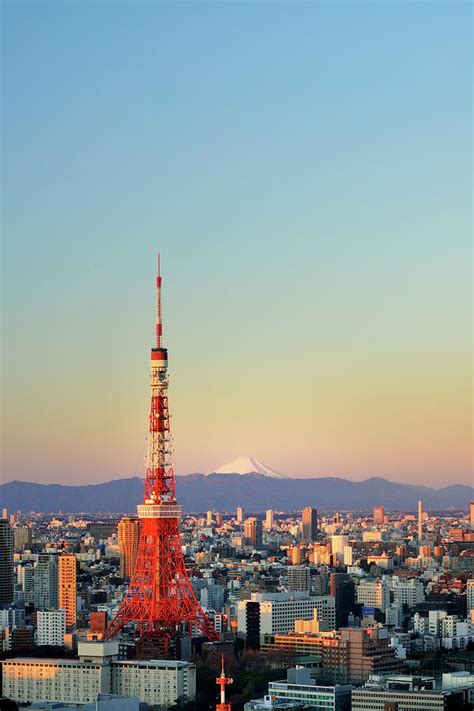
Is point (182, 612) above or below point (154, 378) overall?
below

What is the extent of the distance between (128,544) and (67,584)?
10471 mm

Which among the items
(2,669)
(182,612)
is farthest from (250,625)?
(2,669)

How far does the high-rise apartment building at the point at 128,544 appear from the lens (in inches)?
2046

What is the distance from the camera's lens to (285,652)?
1251 inches

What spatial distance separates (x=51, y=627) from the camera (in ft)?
120

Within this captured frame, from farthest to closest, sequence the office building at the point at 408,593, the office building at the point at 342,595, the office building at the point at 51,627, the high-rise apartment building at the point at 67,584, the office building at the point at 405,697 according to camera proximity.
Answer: the office building at the point at 408,593 < the high-rise apartment building at the point at 67,584 < the office building at the point at 342,595 < the office building at the point at 51,627 < the office building at the point at 405,697

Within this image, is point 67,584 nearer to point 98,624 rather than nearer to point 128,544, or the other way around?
point 98,624

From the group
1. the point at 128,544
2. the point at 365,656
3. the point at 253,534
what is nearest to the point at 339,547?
the point at 128,544

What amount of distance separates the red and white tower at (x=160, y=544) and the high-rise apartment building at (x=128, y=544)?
14.8 meters

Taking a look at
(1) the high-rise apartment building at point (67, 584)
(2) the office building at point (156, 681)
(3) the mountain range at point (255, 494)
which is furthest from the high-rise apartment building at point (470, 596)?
(3) the mountain range at point (255, 494)

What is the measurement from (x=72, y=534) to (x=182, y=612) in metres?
39.7

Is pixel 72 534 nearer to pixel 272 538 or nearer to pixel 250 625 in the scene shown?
pixel 272 538

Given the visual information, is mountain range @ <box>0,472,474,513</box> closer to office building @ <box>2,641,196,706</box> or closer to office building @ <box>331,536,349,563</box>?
office building @ <box>331,536,349,563</box>

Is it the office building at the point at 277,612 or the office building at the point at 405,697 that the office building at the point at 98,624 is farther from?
the office building at the point at 405,697
